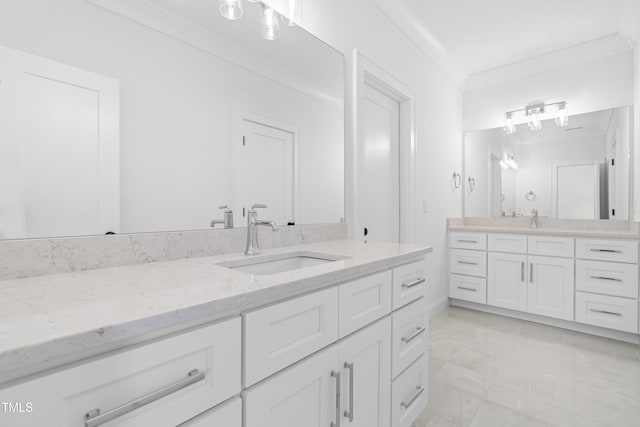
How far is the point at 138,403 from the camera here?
0.55 m

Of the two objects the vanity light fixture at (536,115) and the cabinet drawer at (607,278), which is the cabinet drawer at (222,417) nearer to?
the cabinet drawer at (607,278)

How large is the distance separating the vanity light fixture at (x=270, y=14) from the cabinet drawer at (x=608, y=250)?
113 inches

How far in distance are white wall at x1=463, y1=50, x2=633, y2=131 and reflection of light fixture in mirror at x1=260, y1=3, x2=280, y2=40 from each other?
2924 mm

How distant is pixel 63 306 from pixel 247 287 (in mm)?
359

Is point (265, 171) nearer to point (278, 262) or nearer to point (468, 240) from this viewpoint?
point (278, 262)

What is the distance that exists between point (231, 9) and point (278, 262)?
3.67 ft

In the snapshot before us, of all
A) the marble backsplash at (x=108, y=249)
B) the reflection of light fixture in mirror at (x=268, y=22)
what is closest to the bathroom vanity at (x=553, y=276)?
the marble backsplash at (x=108, y=249)

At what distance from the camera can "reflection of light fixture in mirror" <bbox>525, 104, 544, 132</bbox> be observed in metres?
3.20

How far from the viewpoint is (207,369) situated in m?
0.65

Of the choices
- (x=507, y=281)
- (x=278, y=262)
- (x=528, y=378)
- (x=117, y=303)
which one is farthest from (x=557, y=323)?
(x=117, y=303)

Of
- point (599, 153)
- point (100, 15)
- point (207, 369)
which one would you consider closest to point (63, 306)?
point (207, 369)

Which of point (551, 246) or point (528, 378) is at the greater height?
point (551, 246)

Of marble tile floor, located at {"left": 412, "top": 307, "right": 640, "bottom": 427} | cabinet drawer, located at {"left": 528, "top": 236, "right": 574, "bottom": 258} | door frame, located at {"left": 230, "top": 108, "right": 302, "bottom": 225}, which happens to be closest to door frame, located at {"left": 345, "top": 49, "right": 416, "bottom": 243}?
door frame, located at {"left": 230, "top": 108, "right": 302, "bottom": 225}

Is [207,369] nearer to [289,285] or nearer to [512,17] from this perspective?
[289,285]
